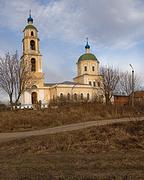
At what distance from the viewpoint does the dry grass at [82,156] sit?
695 centimetres

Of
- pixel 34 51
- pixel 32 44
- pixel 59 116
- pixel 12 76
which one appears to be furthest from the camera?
pixel 32 44

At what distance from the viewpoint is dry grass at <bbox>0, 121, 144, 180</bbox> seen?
695 centimetres

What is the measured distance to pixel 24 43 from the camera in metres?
87.7

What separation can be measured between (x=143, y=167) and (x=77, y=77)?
9861cm

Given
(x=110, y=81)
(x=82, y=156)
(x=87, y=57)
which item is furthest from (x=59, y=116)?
(x=87, y=57)

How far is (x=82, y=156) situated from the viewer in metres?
9.53

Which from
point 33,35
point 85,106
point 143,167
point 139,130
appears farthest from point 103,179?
point 33,35

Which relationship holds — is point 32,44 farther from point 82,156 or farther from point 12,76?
point 82,156

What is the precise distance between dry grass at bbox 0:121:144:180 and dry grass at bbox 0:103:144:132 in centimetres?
1122

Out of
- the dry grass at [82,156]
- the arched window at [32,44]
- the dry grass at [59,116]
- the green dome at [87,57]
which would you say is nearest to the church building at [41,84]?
the arched window at [32,44]

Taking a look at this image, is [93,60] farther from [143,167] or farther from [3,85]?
[143,167]

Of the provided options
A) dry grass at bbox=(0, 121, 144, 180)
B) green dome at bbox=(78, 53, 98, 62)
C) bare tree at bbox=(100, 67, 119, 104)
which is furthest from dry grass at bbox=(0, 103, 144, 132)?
green dome at bbox=(78, 53, 98, 62)

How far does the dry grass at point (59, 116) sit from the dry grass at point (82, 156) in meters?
11.2

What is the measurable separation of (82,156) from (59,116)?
1907 cm
